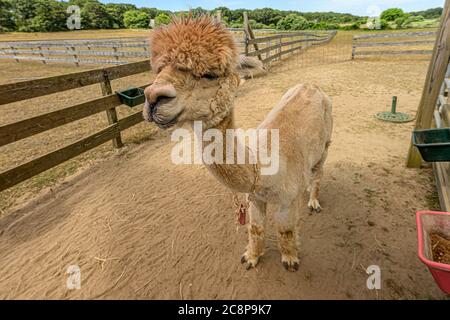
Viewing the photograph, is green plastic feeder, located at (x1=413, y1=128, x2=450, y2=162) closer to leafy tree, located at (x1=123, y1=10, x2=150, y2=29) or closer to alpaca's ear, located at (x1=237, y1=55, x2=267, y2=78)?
alpaca's ear, located at (x1=237, y1=55, x2=267, y2=78)

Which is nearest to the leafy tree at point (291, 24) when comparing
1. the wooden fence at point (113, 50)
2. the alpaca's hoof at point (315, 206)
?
the wooden fence at point (113, 50)

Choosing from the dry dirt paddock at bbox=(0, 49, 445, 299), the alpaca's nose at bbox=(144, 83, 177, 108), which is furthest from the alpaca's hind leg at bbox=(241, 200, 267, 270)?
the alpaca's nose at bbox=(144, 83, 177, 108)

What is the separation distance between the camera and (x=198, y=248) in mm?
2748

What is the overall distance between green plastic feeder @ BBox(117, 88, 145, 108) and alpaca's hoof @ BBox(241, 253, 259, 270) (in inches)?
134

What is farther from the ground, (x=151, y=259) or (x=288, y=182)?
(x=288, y=182)

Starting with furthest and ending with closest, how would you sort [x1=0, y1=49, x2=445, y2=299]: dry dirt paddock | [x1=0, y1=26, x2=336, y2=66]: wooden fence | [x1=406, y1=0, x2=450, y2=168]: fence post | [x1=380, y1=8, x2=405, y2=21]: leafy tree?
[x1=380, y1=8, x2=405, y2=21]: leafy tree → [x1=0, y1=26, x2=336, y2=66]: wooden fence → [x1=406, y1=0, x2=450, y2=168]: fence post → [x1=0, y1=49, x2=445, y2=299]: dry dirt paddock

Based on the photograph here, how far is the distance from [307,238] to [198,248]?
3.94ft

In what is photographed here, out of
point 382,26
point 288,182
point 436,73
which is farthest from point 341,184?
point 382,26

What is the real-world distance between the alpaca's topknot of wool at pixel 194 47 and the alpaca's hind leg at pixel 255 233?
4.41ft

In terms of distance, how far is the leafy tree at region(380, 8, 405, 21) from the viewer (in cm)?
4362

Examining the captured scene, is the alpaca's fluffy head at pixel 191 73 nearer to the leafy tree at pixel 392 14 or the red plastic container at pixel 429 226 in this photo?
the red plastic container at pixel 429 226

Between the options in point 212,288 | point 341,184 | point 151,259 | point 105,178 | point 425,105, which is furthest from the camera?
point 105,178

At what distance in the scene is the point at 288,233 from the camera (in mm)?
2312
